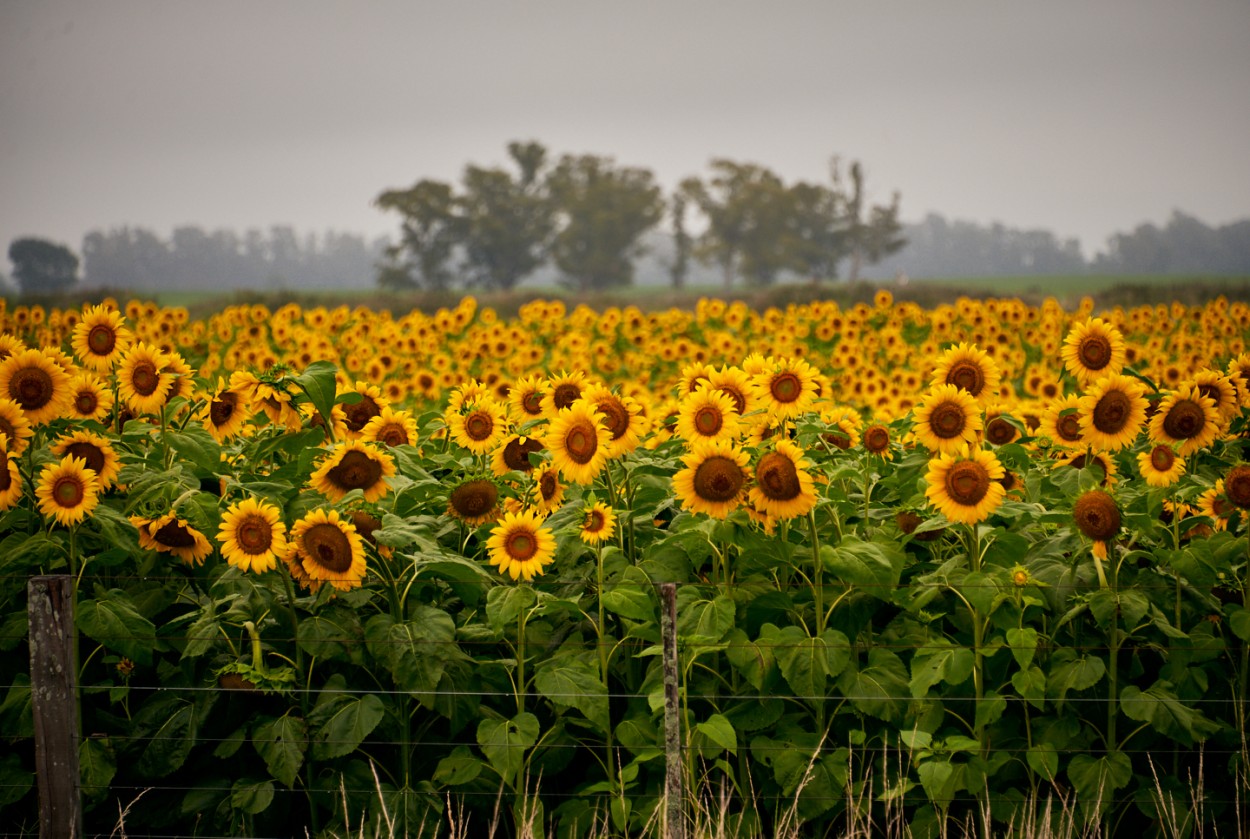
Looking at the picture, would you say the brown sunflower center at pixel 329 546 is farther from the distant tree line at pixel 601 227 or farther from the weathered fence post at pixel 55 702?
the distant tree line at pixel 601 227

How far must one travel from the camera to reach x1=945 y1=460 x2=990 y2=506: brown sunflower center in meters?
4.77

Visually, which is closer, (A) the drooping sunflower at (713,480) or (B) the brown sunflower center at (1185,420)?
(A) the drooping sunflower at (713,480)

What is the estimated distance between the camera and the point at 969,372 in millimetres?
5383

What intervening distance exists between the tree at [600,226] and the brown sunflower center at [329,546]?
64.7 m

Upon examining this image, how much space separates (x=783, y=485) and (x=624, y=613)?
791 millimetres

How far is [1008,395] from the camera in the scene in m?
11.7

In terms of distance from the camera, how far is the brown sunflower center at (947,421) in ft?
16.7

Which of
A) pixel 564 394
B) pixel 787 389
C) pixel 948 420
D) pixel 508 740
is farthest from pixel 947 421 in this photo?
pixel 508 740

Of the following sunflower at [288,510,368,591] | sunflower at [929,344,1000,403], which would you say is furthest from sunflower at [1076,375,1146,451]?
sunflower at [288,510,368,591]

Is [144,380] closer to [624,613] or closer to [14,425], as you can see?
[14,425]

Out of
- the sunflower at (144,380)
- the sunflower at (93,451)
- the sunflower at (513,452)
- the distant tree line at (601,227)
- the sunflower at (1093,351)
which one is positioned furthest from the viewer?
the distant tree line at (601,227)

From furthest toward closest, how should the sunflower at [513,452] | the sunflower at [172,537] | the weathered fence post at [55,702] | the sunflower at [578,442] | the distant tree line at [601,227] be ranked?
the distant tree line at [601,227] → the sunflower at [513,452] → the sunflower at [172,537] → the sunflower at [578,442] → the weathered fence post at [55,702]

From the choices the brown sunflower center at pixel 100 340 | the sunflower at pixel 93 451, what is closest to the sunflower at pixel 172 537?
the sunflower at pixel 93 451

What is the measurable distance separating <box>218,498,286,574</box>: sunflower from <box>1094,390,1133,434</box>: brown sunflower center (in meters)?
3.42
